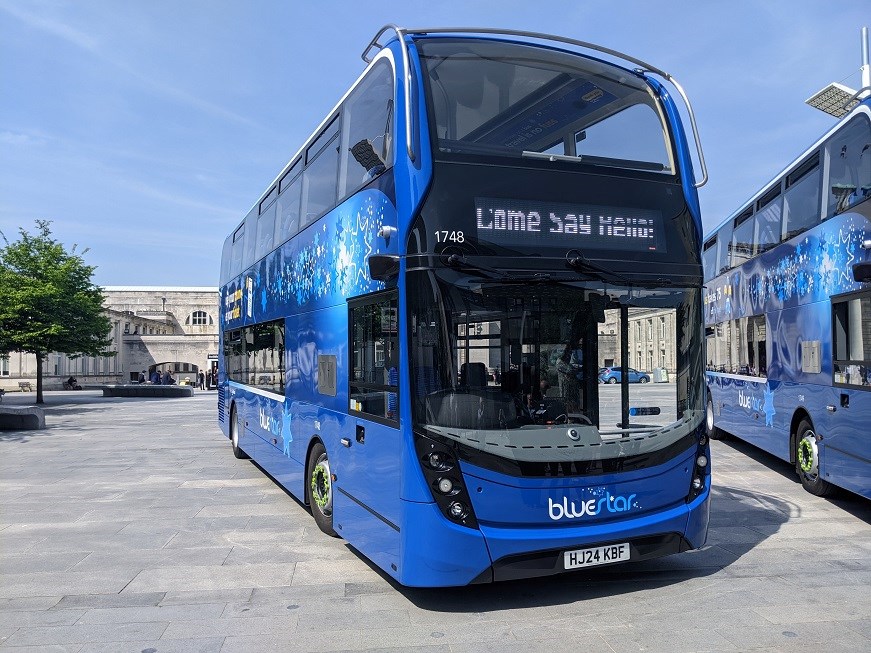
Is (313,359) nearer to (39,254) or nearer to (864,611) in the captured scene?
(864,611)

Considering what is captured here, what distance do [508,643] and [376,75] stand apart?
4.43m

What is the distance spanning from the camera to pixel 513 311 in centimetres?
535

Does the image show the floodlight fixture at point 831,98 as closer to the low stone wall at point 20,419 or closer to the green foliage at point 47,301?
the low stone wall at point 20,419

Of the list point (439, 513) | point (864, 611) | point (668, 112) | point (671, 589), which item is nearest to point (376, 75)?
point (668, 112)

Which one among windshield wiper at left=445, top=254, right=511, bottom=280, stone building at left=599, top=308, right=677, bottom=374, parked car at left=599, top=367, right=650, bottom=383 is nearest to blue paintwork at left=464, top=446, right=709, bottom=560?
parked car at left=599, top=367, right=650, bottom=383

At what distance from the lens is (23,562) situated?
6.98 m

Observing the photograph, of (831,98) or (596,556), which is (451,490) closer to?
(596,556)

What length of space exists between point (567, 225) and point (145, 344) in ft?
236

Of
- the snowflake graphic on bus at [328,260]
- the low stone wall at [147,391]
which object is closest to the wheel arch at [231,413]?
the snowflake graphic on bus at [328,260]

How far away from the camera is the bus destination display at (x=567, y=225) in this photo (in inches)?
213

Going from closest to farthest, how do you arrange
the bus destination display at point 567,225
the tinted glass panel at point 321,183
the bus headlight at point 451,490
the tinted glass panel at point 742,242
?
the bus headlight at point 451,490, the bus destination display at point 567,225, the tinted glass panel at point 321,183, the tinted glass panel at point 742,242

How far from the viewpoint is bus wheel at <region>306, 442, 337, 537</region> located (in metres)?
7.51

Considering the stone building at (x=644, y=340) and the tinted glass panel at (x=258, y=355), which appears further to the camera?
the tinted glass panel at (x=258, y=355)

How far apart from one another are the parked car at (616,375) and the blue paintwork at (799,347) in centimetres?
353
